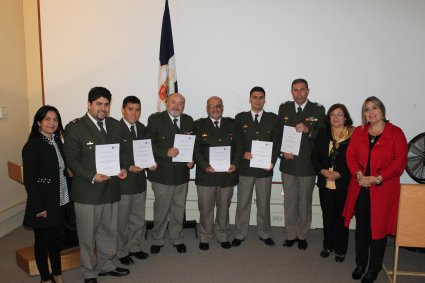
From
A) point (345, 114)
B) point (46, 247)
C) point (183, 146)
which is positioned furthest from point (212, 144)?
point (46, 247)

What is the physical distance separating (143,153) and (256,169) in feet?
4.22

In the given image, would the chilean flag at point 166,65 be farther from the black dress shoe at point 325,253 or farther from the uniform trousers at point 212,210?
the black dress shoe at point 325,253

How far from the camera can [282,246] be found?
401cm

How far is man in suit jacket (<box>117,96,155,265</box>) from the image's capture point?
11.0ft

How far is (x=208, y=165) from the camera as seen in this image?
371 cm

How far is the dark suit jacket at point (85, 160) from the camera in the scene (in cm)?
283

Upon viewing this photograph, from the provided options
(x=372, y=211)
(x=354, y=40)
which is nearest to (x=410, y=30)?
(x=354, y=40)

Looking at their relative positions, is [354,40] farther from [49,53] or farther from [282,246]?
[49,53]

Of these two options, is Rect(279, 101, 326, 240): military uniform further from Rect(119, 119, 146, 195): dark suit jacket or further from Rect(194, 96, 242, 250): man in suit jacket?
Rect(119, 119, 146, 195): dark suit jacket

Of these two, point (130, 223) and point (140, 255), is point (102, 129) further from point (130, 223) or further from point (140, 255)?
point (140, 255)

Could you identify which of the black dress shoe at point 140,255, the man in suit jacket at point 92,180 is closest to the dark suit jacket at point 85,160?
the man in suit jacket at point 92,180

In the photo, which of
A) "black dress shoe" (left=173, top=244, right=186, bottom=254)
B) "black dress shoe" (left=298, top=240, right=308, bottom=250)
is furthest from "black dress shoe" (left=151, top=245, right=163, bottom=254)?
"black dress shoe" (left=298, top=240, right=308, bottom=250)

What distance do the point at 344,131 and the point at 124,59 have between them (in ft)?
9.78

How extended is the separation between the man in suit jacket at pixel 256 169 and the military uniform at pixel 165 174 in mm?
650
